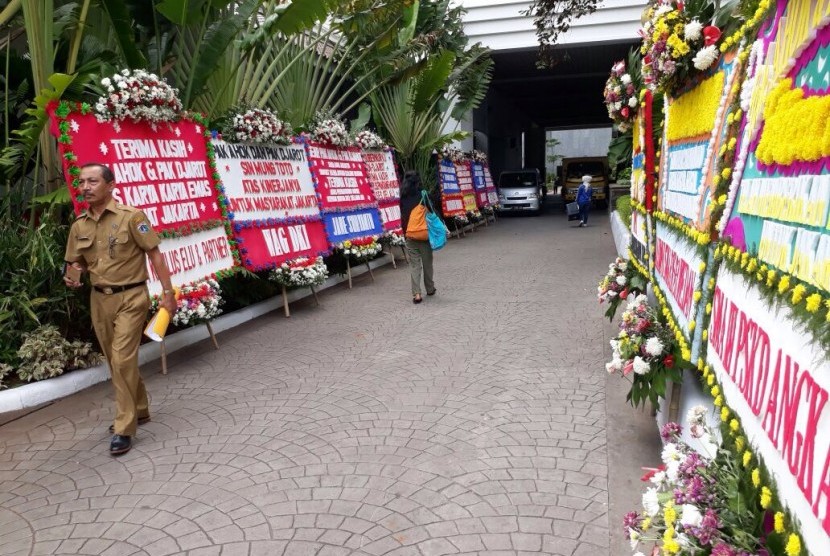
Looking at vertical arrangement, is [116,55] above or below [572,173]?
above

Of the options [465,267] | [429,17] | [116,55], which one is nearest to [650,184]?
[116,55]

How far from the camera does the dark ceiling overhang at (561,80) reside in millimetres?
23516

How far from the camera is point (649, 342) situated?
12.7ft

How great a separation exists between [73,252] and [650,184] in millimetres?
4935

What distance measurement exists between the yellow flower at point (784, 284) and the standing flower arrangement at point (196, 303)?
5.58m

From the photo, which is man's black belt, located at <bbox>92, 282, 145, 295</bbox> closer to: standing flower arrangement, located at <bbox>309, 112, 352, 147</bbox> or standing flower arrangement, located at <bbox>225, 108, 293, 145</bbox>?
standing flower arrangement, located at <bbox>225, 108, 293, 145</bbox>

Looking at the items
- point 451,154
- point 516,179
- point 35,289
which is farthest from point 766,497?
point 516,179

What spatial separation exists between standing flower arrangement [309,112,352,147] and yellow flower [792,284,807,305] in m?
9.53

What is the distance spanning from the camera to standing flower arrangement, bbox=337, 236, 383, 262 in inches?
416

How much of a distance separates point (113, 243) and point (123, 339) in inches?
27.9

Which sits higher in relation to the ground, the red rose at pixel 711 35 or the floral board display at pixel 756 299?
the red rose at pixel 711 35

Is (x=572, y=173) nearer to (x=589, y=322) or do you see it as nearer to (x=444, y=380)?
(x=589, y=322)

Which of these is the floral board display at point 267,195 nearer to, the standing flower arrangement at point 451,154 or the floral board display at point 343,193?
the floral board display at point 343,193

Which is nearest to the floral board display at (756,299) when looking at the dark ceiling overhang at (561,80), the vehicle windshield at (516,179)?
the dark ceiling overhang at (561,80)
